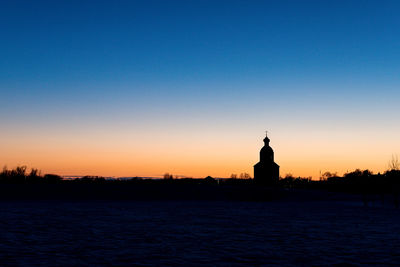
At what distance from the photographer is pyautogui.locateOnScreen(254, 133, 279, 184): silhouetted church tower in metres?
108

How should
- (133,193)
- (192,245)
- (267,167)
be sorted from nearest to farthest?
(192,245)
(133,193)
(267,167)


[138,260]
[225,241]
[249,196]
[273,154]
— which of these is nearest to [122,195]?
[249,196]

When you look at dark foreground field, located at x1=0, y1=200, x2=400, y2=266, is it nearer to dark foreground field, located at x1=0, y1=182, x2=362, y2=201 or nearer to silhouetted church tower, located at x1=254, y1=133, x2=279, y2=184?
dark foreground field, located at x1=0, y1=182, x2=362, y2=201

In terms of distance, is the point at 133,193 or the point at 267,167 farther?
the point at 267,167

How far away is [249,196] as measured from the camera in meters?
55.6

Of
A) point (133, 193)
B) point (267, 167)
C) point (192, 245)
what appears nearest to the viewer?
point (192, 245)

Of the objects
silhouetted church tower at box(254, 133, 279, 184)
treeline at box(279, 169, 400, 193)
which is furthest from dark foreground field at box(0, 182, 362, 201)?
silhouetted church tower at box(254, 133, 279, 184)

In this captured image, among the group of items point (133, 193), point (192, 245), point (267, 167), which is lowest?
point (192, 245)

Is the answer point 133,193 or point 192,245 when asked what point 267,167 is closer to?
point 133,193

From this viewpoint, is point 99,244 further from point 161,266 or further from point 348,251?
point 348,251

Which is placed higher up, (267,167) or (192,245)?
(267,167)

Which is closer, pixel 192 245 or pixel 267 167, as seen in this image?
pixel 192 245

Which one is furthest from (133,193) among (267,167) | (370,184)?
(267,167)

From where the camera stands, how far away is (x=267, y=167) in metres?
109
